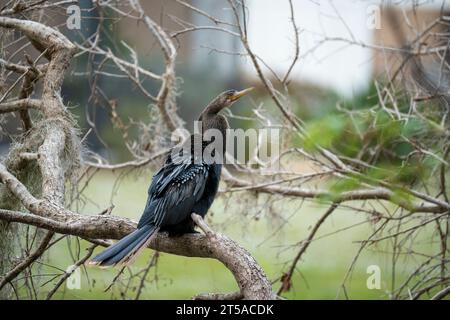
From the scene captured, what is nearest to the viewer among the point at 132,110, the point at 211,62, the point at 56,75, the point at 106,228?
the point at 106,228

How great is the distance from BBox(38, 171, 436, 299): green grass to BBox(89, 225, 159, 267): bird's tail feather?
0.68m

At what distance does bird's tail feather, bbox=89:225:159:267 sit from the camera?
2484 mm

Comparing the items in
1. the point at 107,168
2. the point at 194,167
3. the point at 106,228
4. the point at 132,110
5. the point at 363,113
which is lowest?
the point at 106,228

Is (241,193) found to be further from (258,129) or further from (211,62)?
(211,62)

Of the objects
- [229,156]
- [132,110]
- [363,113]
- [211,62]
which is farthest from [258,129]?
[211,62]

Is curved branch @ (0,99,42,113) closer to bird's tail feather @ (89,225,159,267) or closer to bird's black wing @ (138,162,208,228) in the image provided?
bird's black wing @ (138,162,208,228)

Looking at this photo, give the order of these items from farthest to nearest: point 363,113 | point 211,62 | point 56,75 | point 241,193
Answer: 1. point 211,62
2. point 241,193
3. point 363,113
4. point 56,75

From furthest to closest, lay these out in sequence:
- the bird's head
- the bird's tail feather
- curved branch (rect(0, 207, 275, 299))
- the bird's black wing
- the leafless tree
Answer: the bird's head < the bird's black wing < the leafless tree < the bird's tail feather < curved branch (rect(0, 207, 275, 299))

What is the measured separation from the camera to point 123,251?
2.50 metres

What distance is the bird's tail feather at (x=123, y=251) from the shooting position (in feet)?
8.15

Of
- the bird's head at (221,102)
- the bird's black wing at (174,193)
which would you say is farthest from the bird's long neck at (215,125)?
the bird's black wing at (174,193)

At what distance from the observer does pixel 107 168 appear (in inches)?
172

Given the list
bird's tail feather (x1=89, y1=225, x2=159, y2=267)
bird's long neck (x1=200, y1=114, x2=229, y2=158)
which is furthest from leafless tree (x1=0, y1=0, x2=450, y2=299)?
→ bird's long neck (x1=200, y1=114, x2=229, y2=158)
